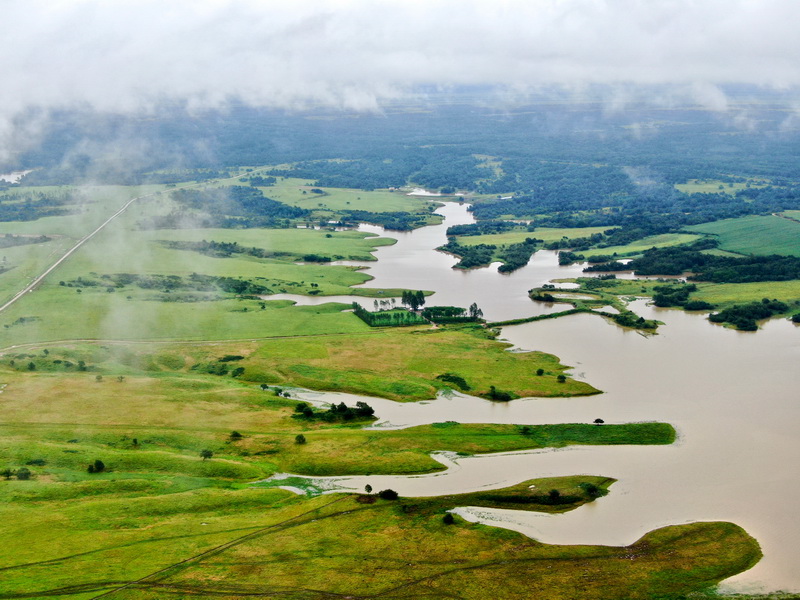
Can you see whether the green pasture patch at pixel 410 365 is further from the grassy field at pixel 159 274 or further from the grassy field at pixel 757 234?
the grassy field at pixel 757 234

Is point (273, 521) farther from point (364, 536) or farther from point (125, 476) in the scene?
point (125, 476)

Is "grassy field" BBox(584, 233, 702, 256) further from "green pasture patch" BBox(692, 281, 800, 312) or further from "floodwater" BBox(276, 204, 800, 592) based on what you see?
"floodwater" BBox(276, 204, 800, 592)

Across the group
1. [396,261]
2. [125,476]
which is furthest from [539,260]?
[125,476]

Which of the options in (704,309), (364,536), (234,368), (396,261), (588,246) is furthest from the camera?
(588,246)

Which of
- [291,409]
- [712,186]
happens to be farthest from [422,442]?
[712,186]

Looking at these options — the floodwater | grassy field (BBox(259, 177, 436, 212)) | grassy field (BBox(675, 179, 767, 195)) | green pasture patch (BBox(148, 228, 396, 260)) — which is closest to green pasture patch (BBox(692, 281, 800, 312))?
the floodwater

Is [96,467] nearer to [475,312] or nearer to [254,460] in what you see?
[254,460]
